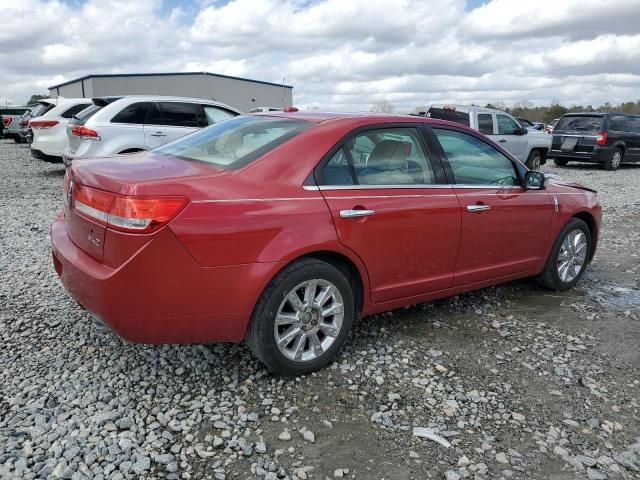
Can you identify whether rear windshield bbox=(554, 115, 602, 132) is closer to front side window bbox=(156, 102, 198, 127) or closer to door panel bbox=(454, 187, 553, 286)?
front side window bbox=(156, 102, 198, 127)

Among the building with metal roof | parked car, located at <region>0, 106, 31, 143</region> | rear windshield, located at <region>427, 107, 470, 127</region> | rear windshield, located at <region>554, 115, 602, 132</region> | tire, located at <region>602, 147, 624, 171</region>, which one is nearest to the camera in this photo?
rear windshield, located at <region>427, 107, 470, 127</region>

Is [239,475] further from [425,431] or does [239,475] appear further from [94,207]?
[94,207]

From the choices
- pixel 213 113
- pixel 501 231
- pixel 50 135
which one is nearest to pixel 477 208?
pixel 501 231

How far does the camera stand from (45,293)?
456 centimetres

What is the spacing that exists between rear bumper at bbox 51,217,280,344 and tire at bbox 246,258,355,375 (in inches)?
3.6

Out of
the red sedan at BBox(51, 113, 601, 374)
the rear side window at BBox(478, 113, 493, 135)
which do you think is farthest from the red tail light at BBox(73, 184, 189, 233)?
the rear side window at BBox(478, 113, 493, 135)

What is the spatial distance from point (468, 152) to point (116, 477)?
3.21 metres

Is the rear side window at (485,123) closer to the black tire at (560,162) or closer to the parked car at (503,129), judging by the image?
the parked car at (503,129)

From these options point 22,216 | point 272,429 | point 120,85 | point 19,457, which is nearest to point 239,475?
point 272,429

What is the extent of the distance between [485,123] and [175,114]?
7052 millimetres

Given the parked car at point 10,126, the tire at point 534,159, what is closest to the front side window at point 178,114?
the tire at point 534,159

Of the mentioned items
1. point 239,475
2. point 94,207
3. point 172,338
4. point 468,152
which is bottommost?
point 239,475

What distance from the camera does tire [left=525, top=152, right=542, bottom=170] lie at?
14.6 metres

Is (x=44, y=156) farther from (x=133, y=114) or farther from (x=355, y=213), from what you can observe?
(x=355, y=213)
